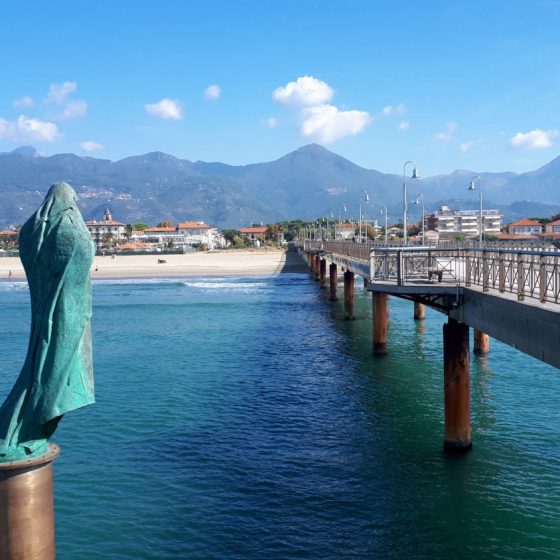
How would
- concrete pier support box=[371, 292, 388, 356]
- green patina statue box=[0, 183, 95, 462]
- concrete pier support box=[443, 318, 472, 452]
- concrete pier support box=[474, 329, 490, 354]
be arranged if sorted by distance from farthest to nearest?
concrete pier support box=[371, 292, 388, 356] < concrete pier support box=[474, 329, 490, 354] < concrete pier support box=[443, 318, 472, 452] < green patina statue box=[0, 183, 95, 462]

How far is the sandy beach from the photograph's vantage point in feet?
344

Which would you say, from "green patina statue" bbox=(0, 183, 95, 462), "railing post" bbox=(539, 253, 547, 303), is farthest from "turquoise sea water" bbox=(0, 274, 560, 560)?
"green patina statue" bbox=(0, 183, 95, 462)

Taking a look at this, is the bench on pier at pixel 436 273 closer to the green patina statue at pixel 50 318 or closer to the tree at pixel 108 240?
the green patina statue at pixel 50 318

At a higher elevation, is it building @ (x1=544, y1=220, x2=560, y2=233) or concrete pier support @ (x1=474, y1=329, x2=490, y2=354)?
building @ (x1=544, y1=220, x2=560, y2=233)

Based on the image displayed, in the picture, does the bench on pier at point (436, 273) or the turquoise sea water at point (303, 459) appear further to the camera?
the bench on pier at point (436, 273)

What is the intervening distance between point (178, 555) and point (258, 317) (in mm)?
36696

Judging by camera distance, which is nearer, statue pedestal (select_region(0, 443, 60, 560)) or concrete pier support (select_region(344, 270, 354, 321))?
statue pedestal (select_region(0, 443, 60, 560))

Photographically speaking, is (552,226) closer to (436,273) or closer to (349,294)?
(349,294)

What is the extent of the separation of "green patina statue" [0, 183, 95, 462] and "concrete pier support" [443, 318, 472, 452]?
36.5 ft

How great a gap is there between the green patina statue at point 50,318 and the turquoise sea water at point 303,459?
5.28 m

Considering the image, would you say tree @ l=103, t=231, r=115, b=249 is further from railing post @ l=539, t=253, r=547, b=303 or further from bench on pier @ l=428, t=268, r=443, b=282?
railing post @ l=539, t=253, r=547, b=303

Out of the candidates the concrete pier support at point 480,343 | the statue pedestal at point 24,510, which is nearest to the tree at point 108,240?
the concrete pier support at point 480,343

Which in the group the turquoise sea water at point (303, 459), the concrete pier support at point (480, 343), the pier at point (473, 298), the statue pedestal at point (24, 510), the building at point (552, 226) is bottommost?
the turquoise sea water at point (303, 459)

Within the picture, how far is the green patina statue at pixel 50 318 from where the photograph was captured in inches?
324
